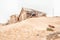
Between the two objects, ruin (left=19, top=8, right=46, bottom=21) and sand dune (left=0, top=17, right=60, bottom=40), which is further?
ruin (left=19, top=8, right=46, bottom=21)

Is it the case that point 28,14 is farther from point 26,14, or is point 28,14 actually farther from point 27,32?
point 27,32

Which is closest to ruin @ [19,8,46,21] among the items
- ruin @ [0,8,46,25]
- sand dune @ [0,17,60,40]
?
ruin @ [0,8,46,25]

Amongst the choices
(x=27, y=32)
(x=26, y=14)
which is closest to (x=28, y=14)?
(x=26, y=14)

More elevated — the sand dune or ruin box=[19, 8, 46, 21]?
ruin box=[19, 8, 46, 21]

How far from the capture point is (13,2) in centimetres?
796

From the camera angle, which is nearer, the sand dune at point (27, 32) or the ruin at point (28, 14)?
the sand dune at point (27, 32)

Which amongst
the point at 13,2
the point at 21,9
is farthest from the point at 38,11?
the point at 13,2

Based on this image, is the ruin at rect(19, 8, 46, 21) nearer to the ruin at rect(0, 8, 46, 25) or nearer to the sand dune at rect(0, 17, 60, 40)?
the ruin at rect(0, 8, 46, 25)

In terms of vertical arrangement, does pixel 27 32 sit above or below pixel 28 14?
below

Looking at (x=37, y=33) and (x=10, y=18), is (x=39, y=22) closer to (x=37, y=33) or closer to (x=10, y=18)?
(x=37, y=33)

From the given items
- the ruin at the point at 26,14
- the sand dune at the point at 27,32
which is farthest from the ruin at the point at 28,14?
the sand dune at the point at 27,32

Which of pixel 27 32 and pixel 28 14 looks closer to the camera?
pixel 27 32

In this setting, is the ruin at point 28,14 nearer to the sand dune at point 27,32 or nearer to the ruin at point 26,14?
the ruin at point 26,14

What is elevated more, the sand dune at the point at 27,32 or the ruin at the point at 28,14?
A: the ruin at the point at 28,14
